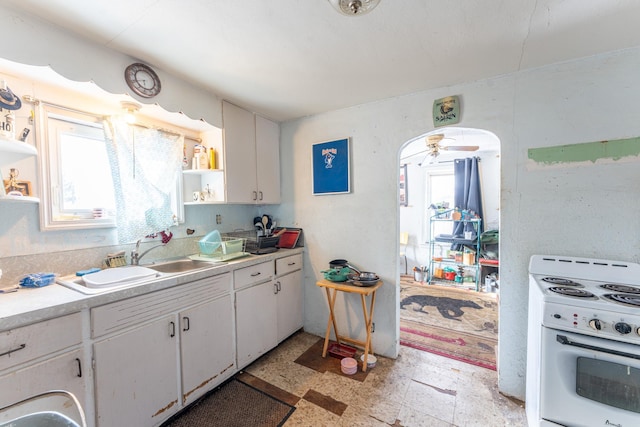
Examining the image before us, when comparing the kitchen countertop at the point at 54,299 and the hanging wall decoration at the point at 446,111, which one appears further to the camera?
the hanging wall decoration at the point at 446,111

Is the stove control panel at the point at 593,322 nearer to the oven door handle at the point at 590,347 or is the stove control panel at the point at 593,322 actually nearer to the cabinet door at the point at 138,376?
the oven door handle at the point at 590,347


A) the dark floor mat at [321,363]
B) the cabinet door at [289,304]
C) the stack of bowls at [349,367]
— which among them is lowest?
the dark floor mat at [321,363]

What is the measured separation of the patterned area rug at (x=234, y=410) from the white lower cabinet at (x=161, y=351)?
78 millimetres

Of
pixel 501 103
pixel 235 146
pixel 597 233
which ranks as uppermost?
pixel 501 103

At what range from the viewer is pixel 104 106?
1.85m

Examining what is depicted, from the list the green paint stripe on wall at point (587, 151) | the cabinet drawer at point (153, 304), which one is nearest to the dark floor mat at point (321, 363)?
the cabinet drawer at point (153, 304)

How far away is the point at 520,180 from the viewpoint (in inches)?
71.6

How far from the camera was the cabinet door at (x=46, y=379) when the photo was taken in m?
1.05

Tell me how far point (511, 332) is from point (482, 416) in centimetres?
61

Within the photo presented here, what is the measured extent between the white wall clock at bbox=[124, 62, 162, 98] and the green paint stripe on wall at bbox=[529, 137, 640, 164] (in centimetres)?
263

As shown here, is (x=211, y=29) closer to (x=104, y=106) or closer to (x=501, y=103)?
(x=104, y=106)

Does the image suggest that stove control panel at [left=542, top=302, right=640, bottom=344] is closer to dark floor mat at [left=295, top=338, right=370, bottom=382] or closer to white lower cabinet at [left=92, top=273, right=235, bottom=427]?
dark floor mat at [left=295, top=338, right=370, bottom=382]

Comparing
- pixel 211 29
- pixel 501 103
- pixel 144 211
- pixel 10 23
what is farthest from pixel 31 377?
pixel 501 103

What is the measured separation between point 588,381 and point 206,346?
87.7 inches
